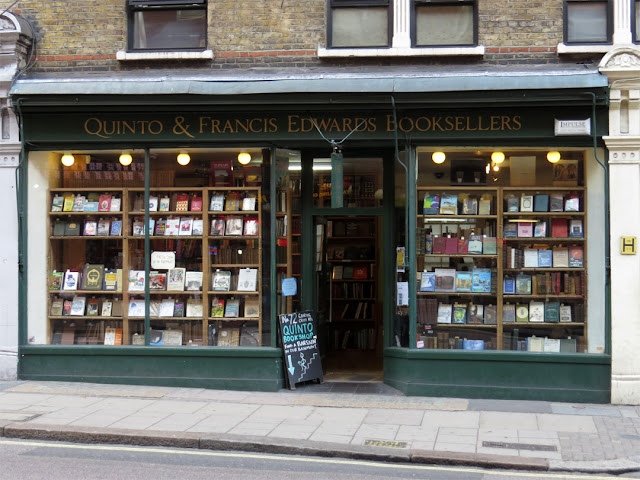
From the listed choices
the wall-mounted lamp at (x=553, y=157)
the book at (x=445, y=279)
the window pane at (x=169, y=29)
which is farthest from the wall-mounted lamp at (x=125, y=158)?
the wall-mounted lamp at (x=553, y=157)

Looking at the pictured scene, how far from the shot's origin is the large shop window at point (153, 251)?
36.2 feet

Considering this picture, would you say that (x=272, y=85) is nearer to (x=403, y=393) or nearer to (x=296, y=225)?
(x=296, y=225)

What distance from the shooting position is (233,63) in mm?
10758

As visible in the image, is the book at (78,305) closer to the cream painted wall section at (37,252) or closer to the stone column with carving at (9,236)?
the cream painted wall section at (37,252)

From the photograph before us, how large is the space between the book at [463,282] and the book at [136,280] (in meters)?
4.76

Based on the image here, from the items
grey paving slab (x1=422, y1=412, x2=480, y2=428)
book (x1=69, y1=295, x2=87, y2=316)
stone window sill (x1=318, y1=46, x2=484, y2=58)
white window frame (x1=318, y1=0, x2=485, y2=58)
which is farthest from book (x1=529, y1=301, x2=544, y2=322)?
book (x1=69, y1=295, x2=87, y2=316)

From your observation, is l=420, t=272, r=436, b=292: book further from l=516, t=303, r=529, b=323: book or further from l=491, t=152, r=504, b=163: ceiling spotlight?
l=491, t=152, r=504, b=163: ceiling spotlight

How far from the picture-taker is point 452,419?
894 cm

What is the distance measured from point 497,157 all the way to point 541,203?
93 cm

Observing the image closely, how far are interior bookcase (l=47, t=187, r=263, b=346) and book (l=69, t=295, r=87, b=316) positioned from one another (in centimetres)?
5

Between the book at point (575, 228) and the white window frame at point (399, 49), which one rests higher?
the white window frame at point (399, 49)

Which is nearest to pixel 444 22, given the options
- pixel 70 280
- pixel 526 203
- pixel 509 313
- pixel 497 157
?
pixel 497 157

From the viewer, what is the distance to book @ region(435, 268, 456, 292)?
10734 mm

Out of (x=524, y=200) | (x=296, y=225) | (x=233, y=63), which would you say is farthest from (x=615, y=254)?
(x=233, y=63)
